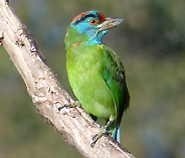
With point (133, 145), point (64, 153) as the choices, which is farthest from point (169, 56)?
point (64, 153)

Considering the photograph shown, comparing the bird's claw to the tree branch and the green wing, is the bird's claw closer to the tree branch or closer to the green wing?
the tree branch

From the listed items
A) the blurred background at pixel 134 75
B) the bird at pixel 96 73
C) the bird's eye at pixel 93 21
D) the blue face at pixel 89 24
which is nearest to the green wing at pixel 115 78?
the bird at pixel 96 73

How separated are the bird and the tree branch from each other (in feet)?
1.25

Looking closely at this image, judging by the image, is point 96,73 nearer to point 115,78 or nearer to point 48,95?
point 115,78

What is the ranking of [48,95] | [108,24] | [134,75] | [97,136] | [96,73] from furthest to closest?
[134,75], [108,24], [96,73], [48,95], [97,136]

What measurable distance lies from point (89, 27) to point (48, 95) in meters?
1.09

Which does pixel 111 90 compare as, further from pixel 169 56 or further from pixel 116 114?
pixel 169 56

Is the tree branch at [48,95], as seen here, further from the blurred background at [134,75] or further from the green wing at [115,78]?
the blurred background at [134,75]

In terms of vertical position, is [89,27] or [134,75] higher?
[89,27]

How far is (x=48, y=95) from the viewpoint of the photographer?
362cm

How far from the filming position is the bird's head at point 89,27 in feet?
14.2

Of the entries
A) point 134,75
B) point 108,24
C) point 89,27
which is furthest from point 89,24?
point 134,75

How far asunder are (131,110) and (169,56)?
1.71 meters

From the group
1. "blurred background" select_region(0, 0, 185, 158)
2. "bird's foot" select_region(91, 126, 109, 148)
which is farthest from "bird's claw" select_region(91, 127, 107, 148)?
"blurred background" select_region(0, 0, 185, 158)
